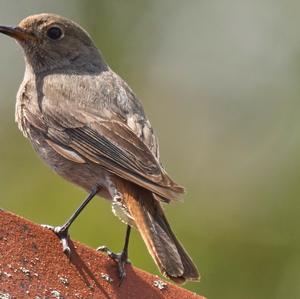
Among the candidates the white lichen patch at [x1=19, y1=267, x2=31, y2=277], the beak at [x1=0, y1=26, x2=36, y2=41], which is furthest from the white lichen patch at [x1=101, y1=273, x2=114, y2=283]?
the beak at [x1=0, y1=26, x2=36, y2=41]

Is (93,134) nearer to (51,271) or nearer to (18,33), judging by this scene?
(18,33)

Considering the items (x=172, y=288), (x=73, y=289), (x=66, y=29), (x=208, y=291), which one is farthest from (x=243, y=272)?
(x=73, y=289)

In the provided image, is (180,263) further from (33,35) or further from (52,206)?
(52,206)

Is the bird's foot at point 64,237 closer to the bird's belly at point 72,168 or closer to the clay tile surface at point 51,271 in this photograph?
the clay tile surface at point 51,271

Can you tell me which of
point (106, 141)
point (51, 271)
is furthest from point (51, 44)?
point (51, 271)

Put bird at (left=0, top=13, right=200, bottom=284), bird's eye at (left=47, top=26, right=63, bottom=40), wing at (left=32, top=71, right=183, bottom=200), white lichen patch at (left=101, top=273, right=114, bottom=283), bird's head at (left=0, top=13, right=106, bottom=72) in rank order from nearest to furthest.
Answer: white lichen patch at (left=101, top=273, right=114, bottom=283), bird at (left=0, top=13, right=200, bottom=284), wing at (left=32, top=71, right=183, bottom=200), bird's head at (left=0, top=13, right=106, bottom=72), bird's eye at (left=47, top=26, right=63, bottom=40)

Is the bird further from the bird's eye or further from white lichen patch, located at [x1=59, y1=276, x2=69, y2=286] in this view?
white lichen patch, located at [x1=59, y1=276, x2=69, y2=286]

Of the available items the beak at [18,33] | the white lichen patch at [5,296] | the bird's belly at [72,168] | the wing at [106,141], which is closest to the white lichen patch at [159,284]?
the wing at [106,141]
